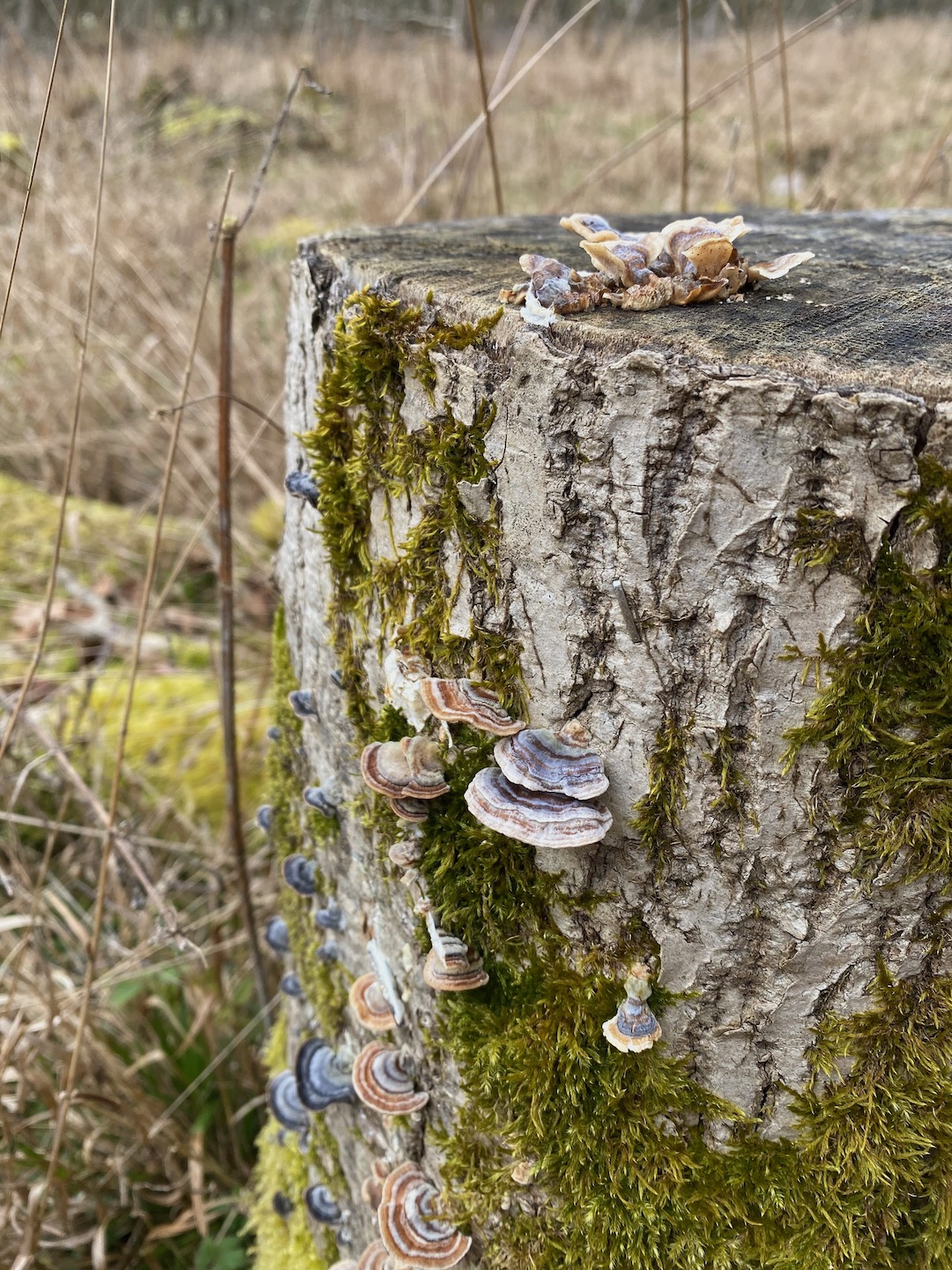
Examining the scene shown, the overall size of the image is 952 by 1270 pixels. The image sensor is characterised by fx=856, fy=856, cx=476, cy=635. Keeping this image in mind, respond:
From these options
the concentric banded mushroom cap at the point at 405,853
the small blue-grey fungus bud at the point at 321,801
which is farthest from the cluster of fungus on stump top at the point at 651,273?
the small blue-grey fungus bud at the point at 321,801

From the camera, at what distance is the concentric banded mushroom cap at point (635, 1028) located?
1367mm

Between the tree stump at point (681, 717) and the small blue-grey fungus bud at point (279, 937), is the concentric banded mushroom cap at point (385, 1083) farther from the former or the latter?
the small blue-grey fungus bud at point (279, 937)

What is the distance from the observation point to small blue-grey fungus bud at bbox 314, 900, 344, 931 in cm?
210

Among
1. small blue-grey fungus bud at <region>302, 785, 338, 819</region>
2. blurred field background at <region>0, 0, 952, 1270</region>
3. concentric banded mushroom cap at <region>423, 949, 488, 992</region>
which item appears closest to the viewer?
concentric banded mushroom cap at <region>423, 949, 488, 992</region>

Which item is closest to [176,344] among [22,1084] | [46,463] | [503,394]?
[46,463]

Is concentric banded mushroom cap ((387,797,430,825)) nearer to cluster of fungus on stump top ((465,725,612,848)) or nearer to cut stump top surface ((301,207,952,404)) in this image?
cluster of fungus on stump top ((465,725,612,848))

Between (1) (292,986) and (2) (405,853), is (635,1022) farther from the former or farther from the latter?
(1) (292,986)

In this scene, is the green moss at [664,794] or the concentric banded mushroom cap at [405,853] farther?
the concentric banded mushroom cap at [405,853]

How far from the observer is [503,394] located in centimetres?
130

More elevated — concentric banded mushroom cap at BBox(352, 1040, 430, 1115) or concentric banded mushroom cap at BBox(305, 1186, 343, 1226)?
concentric banded mushroom cap at BBox(352, 1040, 430, 1115)

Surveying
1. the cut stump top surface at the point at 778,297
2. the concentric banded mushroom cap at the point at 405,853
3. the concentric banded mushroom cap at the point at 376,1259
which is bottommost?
the concentric banded mushroom cap at the point at 376,1259

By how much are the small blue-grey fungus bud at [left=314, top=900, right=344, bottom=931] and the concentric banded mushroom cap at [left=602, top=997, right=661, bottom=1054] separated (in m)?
0.90

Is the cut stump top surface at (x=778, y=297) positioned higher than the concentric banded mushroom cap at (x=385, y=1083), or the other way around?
→ the cut stump top surface at (x=778, y=297)

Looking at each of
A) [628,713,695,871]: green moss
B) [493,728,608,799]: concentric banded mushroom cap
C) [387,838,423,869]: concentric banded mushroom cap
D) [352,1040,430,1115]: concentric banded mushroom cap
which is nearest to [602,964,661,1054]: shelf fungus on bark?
[628,713,695,871]: green moss
